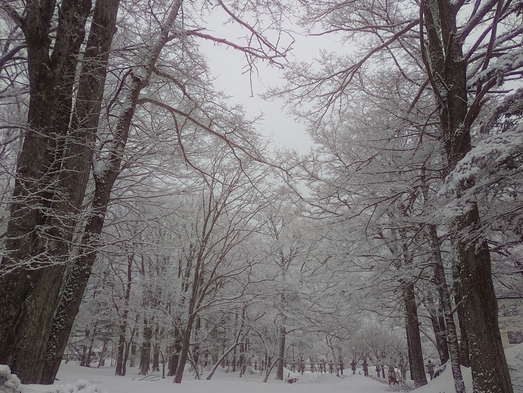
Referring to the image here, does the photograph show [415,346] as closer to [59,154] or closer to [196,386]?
[196,386]

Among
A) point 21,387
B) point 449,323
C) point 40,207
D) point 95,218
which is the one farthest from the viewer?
point 449,323

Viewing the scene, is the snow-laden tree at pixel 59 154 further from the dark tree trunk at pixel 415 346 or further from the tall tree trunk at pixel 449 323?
the dark tree trunk at pixel 415 346

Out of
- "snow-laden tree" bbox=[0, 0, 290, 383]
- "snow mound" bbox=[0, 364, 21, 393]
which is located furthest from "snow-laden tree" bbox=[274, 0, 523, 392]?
"snow mound" bbox=[0, 364, 21, 393]

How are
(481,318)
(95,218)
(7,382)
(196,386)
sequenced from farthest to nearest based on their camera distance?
(196,386), (95,218), (481,318), (7,382)

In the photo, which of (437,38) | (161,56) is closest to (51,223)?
(161,56)

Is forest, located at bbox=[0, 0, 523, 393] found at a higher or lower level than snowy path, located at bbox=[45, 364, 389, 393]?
higher

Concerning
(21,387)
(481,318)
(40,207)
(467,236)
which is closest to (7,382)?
(21,387)

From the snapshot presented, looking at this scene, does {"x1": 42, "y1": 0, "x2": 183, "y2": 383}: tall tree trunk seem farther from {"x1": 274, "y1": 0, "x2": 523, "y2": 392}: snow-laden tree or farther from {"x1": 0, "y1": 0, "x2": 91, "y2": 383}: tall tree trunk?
{"x1": 274, "y1": 0, "x2": 523, "y2": 392}: snow-laden tree

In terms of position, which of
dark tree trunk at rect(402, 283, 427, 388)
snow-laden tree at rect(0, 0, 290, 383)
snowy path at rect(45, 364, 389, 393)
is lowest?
snowy path at rect(45, 364, 389, 393)

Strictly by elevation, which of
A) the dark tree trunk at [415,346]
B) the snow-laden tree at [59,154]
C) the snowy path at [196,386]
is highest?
the snow-laden tree at [59,154]

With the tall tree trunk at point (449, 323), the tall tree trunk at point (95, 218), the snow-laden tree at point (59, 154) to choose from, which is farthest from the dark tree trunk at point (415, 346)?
the tall tree trunk at point (95, 218)

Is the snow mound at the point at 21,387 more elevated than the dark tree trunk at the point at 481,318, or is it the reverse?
the dark tree trunk at the point at 481,318

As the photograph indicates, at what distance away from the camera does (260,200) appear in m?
13.5

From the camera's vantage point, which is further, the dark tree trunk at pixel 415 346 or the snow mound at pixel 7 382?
the dark tree trunk at pixel 415 346
